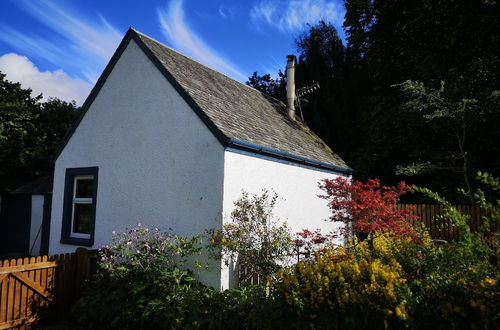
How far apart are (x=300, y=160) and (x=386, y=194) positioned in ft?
8.05

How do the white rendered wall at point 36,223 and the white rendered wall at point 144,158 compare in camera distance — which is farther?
the white rendered wall at point 36,223

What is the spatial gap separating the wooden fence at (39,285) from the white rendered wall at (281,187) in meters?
3.04

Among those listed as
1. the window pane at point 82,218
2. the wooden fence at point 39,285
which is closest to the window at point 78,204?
the window pane at point 82,218

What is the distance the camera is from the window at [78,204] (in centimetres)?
899

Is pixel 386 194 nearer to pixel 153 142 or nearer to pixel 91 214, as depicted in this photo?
pixel 153 142

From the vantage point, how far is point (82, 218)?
9.24 m

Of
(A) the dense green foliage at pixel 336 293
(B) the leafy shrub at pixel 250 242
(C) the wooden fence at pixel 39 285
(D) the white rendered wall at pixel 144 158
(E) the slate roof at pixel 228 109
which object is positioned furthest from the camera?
(E) the slate roof at pixel 228 109

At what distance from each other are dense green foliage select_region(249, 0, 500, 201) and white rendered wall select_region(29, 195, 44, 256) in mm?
14271

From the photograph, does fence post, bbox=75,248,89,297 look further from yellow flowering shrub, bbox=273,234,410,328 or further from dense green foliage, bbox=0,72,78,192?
dense green foliage, bbox=0,72,78,192

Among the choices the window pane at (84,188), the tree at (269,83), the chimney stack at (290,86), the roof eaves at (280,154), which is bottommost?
the window pane at (84,188)

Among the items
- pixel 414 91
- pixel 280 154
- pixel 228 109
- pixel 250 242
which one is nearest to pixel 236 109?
pixel 228 109

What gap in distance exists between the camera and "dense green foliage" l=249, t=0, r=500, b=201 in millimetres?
10746

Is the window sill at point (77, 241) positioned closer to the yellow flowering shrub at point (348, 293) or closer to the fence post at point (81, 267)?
the fence post at point (81, 267)

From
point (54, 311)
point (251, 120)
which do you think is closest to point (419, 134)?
point (251, 120)
